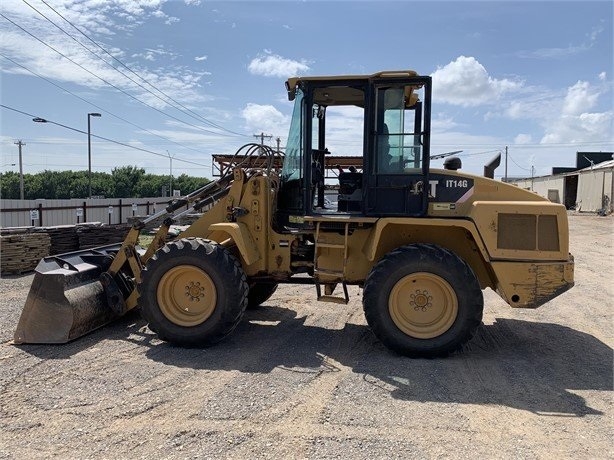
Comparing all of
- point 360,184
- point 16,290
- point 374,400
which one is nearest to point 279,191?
point 360,184

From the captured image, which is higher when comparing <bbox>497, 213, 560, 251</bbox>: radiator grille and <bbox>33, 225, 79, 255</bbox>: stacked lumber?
<bbox>497, 213, 560, 251</bbox>: radiator grille

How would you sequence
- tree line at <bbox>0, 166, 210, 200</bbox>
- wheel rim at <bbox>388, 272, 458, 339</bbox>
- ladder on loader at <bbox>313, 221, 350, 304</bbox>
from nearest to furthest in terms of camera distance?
1. wheel rim at <bbox>388, 272, 458, 339</bbox>
2. ladder on loader at <bbox>313, 221, 350, 304</bbox>
3. tree line at <bbox>0, 166, 210, 200</bbox>

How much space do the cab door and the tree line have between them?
6701 cm

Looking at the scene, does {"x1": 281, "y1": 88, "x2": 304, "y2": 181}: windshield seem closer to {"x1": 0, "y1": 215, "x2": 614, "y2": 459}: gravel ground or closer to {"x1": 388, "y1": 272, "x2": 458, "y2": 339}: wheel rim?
{"x1": 388, "y1": 272, "x2": 458, "y2": 339}: wheel rim

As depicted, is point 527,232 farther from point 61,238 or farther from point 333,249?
point 61,238

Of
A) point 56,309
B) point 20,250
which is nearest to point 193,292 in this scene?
A: point 56,309

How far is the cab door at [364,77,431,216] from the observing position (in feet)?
18.9

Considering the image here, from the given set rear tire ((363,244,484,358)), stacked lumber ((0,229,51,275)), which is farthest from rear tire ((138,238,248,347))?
stacked lumber ((0,229,51,275))

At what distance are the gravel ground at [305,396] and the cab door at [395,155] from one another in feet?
5.62

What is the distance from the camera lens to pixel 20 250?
427 inches

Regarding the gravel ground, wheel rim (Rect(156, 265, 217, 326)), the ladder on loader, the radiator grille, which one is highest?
the radiator grille

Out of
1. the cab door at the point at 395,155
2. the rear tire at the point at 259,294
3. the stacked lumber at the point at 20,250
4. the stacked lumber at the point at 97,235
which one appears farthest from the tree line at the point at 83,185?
the cab door at the point at 395,155

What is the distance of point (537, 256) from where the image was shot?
5496 millimetres

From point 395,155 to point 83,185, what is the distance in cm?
7591
